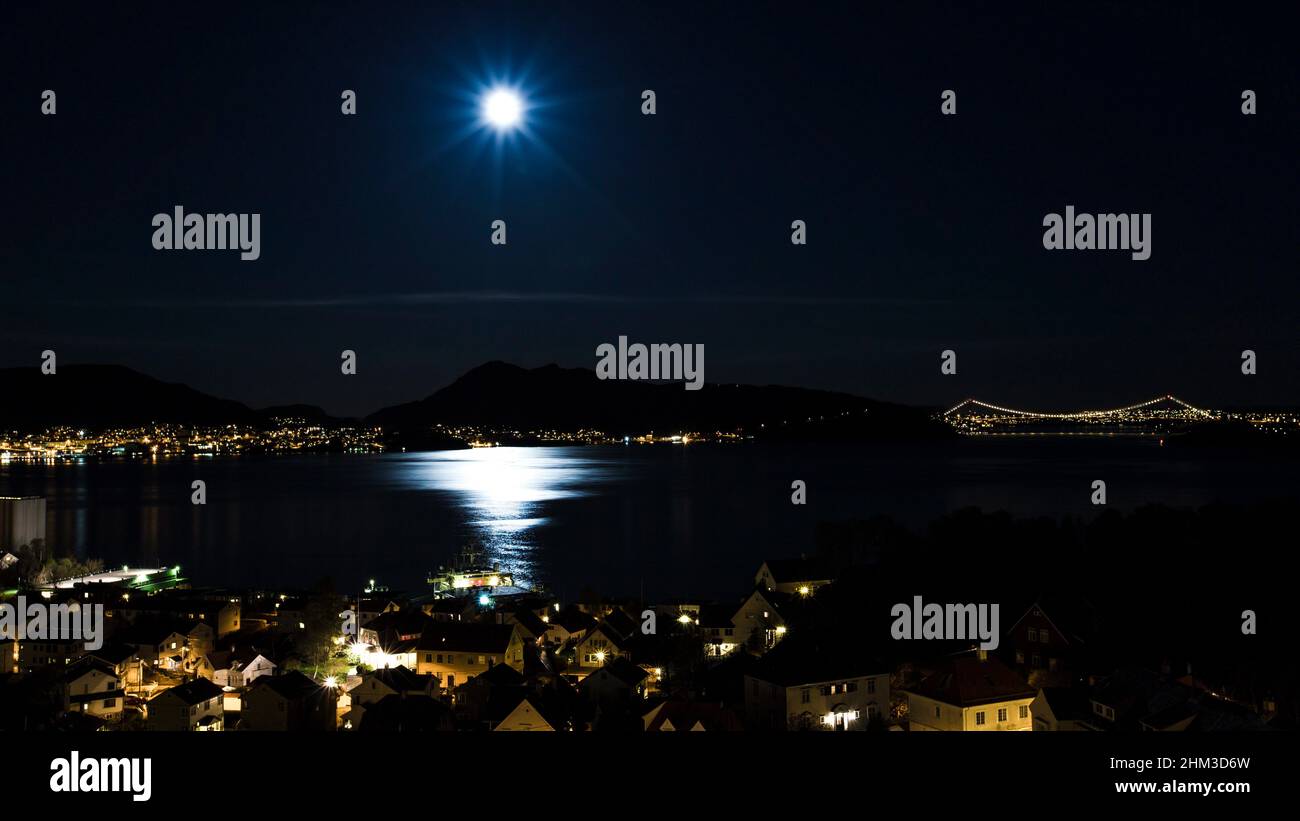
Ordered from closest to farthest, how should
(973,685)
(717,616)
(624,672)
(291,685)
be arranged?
1. (973,685)
2. (291,685)
3. (624,672)
4. (717,616)

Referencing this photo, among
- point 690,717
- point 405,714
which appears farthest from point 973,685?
point 405,714

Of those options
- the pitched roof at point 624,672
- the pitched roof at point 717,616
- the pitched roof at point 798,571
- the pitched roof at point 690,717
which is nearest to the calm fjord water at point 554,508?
the pitched roof at point 798,571

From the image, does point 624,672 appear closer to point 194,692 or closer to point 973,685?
point 973,685

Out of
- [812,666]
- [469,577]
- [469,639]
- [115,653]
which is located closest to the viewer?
[812,666]

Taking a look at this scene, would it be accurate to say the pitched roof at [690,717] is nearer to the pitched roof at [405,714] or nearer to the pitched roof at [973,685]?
the pitched roof at [973,685]
